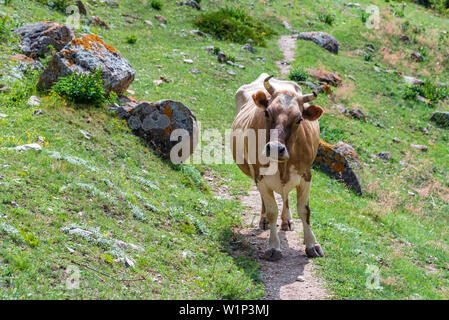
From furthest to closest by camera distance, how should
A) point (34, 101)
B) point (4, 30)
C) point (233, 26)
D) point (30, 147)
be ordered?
point (233, 26), point (4, 30), point (34, 101), point (30, 147)

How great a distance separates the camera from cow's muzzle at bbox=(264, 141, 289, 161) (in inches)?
319

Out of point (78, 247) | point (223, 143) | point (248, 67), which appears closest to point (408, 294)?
point (78, 247)

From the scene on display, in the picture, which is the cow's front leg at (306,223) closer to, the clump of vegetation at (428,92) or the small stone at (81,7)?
the small stone at (81,7)

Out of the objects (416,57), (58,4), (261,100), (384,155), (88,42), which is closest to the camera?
(261,100)

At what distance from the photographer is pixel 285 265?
9.52m

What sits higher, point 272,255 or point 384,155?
point 272,255

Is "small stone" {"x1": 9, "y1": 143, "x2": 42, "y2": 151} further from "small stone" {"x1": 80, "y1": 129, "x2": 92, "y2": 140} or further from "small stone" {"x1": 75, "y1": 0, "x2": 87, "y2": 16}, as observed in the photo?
"small stone" {"x1": 75, "y1": 0, "x2": 87, "y2": 16}

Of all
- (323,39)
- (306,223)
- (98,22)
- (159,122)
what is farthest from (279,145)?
(323,39)

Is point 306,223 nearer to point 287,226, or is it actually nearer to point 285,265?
point 285,265

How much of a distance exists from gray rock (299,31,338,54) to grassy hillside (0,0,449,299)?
735cm

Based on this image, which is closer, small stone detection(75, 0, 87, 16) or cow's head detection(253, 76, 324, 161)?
cow's head detection(253, 76, 324, 161)

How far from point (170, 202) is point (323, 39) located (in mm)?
24522

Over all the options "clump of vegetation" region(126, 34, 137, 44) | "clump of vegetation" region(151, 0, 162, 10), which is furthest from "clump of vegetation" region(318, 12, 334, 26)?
"clump of vegetation" region(126, 34, 137, 44)

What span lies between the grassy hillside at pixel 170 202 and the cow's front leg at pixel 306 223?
0.32m
